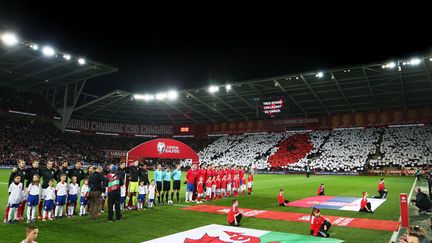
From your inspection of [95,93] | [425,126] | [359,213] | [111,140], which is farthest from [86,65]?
[425,126]

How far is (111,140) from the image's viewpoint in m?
64.9

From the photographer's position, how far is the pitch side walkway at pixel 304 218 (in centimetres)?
1180

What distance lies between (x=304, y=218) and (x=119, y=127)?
58.5 meters

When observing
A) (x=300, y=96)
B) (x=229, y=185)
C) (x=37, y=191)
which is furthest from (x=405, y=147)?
(x=37, y=191)

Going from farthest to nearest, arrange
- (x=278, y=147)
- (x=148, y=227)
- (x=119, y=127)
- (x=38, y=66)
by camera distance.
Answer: (x=119, y=127) < (x=278, y=147) < (x=38, y=66) < (x=148, y=227)

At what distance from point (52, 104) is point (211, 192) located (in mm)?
47549

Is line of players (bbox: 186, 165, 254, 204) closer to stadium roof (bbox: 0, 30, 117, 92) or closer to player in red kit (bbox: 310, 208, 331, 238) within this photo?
player in red kit (bbox: 310, 208, 331, 238)

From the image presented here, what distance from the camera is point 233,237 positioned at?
9.81m

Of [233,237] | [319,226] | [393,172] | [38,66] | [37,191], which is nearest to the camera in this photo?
[233,237]

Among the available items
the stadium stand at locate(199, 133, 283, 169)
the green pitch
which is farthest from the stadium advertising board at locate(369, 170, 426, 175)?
the green pitch

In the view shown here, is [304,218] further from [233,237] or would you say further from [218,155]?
[218,155]

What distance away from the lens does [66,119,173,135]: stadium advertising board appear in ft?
205

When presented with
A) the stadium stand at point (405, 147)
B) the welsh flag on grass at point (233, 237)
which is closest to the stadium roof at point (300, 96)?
the stadium stand at point (405, 147)

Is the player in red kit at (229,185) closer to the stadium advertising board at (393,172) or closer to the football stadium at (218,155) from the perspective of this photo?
the football stadium at (218,155)
